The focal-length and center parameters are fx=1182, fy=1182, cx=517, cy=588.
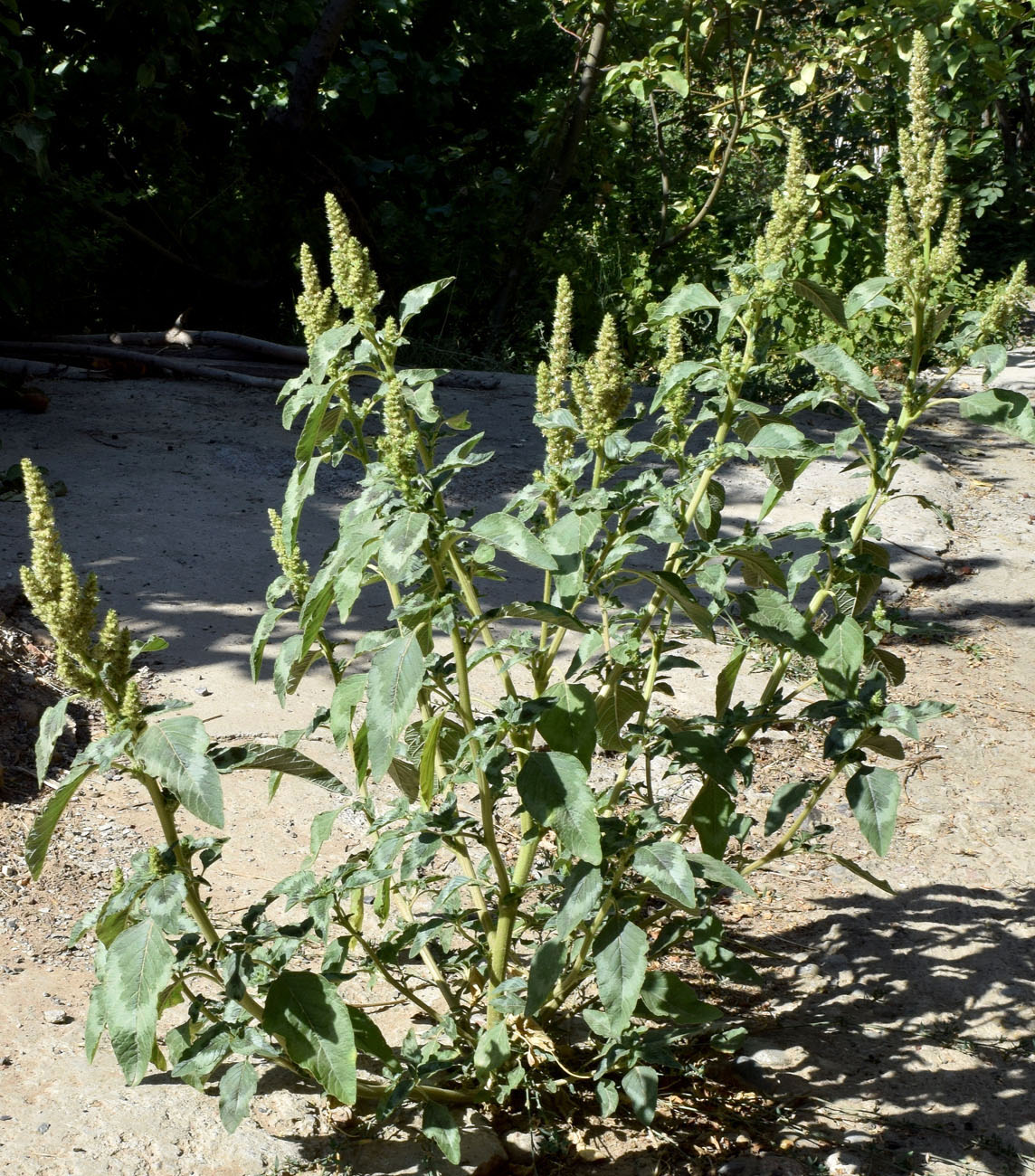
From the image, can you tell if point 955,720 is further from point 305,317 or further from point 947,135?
point 947,135

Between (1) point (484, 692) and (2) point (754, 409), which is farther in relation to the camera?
(1) point (484, 692)

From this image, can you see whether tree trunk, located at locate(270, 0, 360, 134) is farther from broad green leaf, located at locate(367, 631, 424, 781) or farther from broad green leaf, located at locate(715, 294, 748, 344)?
broad green leaf, located at locate(367, 631, 424, 781)

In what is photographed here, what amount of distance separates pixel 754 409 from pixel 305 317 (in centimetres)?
72

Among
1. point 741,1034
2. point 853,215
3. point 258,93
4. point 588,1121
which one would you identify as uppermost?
point 258,93

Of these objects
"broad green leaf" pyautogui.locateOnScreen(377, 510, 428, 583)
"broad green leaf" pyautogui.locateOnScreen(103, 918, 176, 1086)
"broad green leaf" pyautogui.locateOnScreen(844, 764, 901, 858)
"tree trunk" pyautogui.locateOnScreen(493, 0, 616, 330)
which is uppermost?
"tree trunk" pyautogui.locateOnScreen(493, 0, 616, 330)

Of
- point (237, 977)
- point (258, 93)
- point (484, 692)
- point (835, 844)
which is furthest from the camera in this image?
point (258, 93)

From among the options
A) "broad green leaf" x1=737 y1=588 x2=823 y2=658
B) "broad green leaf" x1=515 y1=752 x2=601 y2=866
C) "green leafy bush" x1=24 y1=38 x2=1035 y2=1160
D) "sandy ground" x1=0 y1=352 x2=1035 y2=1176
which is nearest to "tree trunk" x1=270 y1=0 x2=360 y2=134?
"sandy ground" x1=0 y1=352 x2=1035 y2=1176

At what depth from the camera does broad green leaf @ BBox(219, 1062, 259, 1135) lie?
1.67 m

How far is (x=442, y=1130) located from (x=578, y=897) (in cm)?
50

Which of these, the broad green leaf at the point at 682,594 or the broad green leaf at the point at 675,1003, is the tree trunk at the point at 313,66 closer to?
the broad green leaf at the point at 682,594

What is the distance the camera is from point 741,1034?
2070 mm

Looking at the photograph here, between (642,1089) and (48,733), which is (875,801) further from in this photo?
(48,733)

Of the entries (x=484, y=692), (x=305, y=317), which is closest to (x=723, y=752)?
(x=305, y=317)

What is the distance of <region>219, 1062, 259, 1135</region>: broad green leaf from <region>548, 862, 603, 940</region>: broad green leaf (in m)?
0.50
